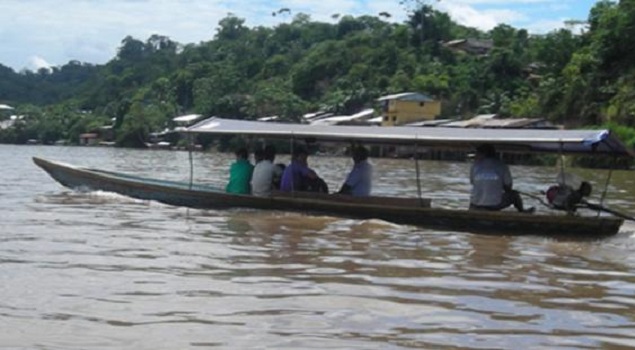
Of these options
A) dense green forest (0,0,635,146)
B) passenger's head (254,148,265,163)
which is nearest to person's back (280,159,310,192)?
passenger's head (254,148,265,163)

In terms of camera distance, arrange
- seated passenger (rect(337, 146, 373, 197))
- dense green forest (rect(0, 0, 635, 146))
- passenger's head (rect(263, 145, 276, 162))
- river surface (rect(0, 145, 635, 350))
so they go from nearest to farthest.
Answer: river surface (rect(0, 145, 635, 350))
seated passenger (rect(337, 146, 373, 197))
passenger's head (rect(263, 145, 276, 162))
dense green forest (rect(0, 0, 635, 146))

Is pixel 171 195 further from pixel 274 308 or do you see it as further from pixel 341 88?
pixel 341 88

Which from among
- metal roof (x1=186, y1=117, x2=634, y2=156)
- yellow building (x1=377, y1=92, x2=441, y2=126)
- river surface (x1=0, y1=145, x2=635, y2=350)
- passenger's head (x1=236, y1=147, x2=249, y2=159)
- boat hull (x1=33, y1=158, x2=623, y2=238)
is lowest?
river surface (x1=0, y1=145, x2=635, y2=350)

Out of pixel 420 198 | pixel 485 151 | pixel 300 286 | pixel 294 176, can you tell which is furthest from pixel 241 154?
pixel 300 286

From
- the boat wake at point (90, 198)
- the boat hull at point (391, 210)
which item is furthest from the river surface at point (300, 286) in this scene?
the boat wake at point (90, 198)

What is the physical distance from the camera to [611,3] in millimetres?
51812

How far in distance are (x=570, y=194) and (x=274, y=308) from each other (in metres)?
5.55

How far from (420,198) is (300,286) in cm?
451

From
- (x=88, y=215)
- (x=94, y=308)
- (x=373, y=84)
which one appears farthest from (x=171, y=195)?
(x=373, y=84)

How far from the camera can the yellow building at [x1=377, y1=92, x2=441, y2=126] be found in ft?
177

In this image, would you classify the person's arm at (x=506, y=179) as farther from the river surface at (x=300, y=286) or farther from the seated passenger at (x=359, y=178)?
the seated passenger at (x=359, y=178)

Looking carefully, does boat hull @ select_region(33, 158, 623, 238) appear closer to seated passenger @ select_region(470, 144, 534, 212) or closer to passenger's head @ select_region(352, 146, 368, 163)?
seated passenger @ select_region(470, 144, 534, 212)

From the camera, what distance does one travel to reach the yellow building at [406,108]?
5394cm

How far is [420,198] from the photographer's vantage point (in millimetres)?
11188
